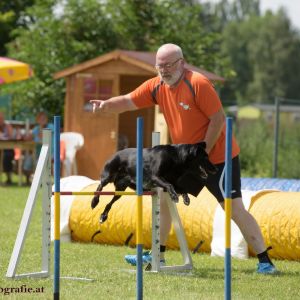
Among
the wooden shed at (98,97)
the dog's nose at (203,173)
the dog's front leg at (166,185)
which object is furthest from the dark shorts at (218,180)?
the wooden shed at (98,97)

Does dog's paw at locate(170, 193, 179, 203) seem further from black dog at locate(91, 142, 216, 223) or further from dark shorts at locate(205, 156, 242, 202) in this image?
dark shorts at locate(205, 156, 242, 202)

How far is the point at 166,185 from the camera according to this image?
6.72 metres

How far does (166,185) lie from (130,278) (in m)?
0.74

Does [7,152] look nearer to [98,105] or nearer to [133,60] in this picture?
[133,60]

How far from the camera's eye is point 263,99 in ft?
253

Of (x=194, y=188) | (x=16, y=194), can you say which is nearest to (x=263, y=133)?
(x=16, y=194)

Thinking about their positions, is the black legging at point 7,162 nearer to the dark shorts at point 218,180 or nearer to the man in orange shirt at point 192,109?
the man in orange shirt at point 192,109

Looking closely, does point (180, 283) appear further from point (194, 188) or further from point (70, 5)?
point (70, 5)

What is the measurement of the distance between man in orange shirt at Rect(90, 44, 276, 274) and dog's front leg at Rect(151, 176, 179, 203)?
0.34 m

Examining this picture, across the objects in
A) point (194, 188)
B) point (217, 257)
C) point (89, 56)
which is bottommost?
point (217, 257)

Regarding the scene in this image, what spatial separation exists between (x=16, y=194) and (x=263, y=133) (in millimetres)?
6443

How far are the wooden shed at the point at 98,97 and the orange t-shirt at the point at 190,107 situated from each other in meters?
9.61

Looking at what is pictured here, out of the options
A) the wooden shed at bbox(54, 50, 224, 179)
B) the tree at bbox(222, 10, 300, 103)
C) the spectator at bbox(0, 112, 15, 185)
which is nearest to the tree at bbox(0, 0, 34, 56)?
the spectator at bbox(0, 112, 15, 185)

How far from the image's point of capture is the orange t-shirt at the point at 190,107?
6.69m
